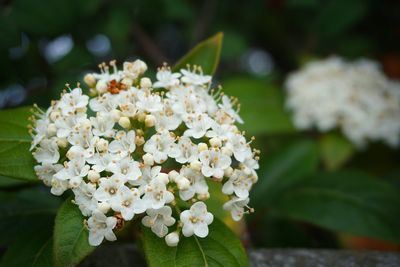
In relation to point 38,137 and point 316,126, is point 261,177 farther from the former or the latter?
point 38,137

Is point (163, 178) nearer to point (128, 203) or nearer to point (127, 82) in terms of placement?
point (128, 203)

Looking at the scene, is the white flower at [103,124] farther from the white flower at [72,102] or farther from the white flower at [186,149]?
the white flower at [186,149]

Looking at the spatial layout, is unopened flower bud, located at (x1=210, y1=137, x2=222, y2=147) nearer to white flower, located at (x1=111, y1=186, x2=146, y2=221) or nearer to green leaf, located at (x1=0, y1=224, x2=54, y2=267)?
white flower, located at (x1=111, y1=186, x2=146, y2=221)

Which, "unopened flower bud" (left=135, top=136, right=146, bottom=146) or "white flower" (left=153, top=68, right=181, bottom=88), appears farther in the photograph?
"white flower" (left=153, top=68, right=181, bottom=88)

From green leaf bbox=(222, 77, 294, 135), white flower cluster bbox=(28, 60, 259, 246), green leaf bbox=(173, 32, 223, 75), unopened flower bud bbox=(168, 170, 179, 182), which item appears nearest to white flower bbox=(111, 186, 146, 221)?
white flower cluster bbox=(28, 60, 259, 246)

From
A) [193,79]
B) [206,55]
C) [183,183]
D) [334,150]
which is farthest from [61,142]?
[334,150]

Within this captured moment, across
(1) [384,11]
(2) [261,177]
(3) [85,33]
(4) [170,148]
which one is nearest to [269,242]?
(2) [261,177]
